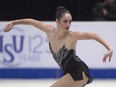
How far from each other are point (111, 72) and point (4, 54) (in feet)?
6.24

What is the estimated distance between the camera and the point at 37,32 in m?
8.44

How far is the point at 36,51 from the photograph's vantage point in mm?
8430

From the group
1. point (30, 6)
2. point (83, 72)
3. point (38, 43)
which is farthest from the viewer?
point (30, 6)

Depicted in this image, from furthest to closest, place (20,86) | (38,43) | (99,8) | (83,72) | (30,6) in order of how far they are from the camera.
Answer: (30,6)
(99,8)
(38,43)
(20,86)
(83,72)

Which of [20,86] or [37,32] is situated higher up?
[37,32]

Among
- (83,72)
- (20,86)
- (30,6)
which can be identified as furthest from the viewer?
(30,6)

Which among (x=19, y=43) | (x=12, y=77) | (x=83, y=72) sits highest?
(x=83, y=72)

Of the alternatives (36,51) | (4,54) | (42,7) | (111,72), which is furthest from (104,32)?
(42,7)

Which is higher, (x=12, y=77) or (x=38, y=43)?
(x=38, y=43)

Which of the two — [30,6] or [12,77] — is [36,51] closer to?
[12,77]

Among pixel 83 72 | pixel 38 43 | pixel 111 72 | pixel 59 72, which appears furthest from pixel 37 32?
pixel 83 72

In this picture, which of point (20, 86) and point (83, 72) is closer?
point (83, 72)

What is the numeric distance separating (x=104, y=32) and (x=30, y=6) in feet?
10.2

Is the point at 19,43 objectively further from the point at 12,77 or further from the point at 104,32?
the point at 104,32
